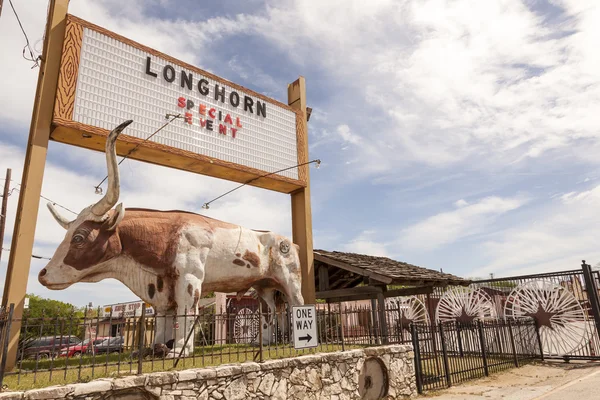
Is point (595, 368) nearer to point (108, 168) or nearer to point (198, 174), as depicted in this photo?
point (198, 174)

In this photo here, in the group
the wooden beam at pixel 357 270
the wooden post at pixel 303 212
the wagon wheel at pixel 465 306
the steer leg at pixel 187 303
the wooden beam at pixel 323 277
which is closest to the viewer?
the steer leg at pixel 187 303

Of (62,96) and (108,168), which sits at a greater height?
(62,96)

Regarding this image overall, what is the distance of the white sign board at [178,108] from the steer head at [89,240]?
5.92 ft

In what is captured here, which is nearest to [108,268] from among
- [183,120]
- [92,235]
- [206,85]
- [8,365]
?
[92,235]

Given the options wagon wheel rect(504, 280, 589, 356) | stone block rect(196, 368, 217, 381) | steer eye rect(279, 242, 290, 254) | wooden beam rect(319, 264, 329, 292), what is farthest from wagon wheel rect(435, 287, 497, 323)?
stone block rect(196, 368, 217, 381)

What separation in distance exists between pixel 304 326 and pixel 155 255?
3178mm

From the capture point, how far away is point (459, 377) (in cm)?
1065

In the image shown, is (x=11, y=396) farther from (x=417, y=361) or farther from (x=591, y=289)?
(x=591, y=289)

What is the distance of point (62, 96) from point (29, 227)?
2.63 metres

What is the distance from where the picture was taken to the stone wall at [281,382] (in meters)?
5.20

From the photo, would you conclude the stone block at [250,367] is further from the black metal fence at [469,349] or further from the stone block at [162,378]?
the black metal fence at [469,349]

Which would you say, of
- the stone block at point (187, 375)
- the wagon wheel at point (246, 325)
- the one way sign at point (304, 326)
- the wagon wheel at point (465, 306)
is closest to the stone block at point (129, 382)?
the stone block at point (187, 375)

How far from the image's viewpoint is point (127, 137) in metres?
8.55

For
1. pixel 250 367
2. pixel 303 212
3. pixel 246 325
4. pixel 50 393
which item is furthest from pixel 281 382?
pixel 303 212
